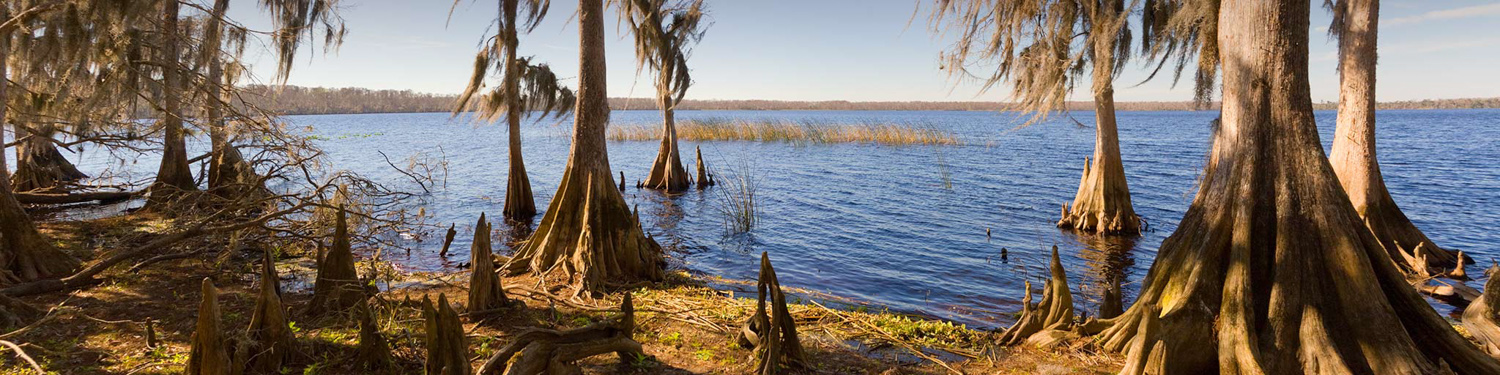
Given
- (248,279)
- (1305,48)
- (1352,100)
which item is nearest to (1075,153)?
(1352,100)

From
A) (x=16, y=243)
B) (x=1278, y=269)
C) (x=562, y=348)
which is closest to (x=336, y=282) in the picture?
(x=562, y=348)

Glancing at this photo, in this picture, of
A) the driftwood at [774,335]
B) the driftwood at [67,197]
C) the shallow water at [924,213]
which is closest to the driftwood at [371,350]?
the driftwood at [774,335]

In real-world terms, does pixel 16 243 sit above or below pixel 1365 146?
below

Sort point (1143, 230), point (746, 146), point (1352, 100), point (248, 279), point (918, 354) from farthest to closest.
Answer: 1. point (746, 146)
2. point (1143, 230)
3. point (1352, 100)
4. point (248, 279)
5. point (918, 354)

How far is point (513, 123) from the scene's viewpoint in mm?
14211

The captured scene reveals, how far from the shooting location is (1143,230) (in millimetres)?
13203

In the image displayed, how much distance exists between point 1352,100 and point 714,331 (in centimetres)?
956

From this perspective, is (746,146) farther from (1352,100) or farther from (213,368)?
(213,368)

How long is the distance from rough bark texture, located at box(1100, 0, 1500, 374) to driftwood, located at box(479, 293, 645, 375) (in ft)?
10.9

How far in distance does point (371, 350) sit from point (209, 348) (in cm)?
115

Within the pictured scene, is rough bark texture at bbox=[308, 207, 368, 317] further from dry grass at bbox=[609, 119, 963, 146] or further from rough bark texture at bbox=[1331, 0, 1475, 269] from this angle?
dry grass at bbox=[609, 119, 963, 146]

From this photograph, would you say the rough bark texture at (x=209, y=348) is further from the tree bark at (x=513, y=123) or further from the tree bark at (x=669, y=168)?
the tree bark at (x=669, y=168)

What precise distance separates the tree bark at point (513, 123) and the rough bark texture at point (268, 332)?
9067 mm

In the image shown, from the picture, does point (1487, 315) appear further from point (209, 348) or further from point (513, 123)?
point (513, 123)
